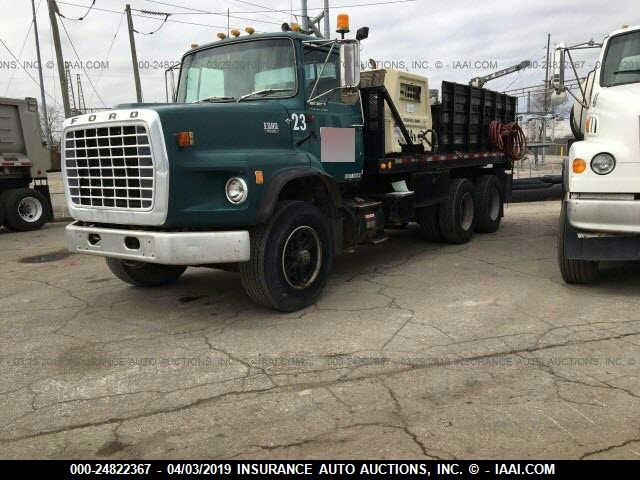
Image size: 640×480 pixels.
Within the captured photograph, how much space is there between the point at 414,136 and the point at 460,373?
4.34 meters

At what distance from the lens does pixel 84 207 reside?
498 centimetres

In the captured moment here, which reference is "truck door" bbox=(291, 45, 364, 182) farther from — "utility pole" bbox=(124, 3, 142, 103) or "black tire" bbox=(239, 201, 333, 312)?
"utility pole" bbox=(124, 3, 142, 103)

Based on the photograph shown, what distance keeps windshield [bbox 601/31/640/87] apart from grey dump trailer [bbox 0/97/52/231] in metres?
11.4

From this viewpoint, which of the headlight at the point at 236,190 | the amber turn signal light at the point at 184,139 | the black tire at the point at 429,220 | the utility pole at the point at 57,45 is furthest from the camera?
the utility pole at the point at 57,45

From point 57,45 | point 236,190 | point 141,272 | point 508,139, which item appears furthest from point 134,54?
point 236,190

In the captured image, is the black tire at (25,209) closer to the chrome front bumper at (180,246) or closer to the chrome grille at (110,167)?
the chrome grille at (110,167)

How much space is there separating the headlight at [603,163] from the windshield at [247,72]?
9.37 feet

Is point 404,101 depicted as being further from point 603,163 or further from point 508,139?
point 508,139

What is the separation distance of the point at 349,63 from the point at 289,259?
1891 millimetres

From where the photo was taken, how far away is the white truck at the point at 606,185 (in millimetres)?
4812

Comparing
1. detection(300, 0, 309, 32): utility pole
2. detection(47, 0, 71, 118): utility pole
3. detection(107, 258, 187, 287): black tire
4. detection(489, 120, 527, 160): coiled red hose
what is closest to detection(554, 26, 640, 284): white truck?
detection(489, 120, 527, 160): coiled red hose
